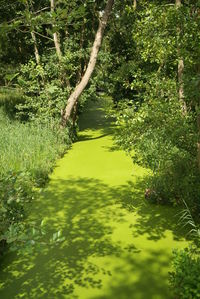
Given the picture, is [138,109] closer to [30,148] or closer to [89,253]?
[89,253]

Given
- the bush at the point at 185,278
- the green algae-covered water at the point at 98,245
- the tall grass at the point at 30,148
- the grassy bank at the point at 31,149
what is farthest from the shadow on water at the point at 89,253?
the tall grass at the point at 30,148

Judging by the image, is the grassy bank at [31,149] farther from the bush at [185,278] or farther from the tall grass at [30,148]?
the bush at [185,278]

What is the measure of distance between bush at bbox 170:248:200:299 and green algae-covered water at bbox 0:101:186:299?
26 centimetres

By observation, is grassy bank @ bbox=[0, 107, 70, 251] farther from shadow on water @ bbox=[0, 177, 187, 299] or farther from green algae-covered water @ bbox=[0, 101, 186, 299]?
shadow on water @ bbox=[0, 177, 187, 299]

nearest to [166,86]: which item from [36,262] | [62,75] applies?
[36,262]

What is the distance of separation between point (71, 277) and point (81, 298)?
0.40 metres

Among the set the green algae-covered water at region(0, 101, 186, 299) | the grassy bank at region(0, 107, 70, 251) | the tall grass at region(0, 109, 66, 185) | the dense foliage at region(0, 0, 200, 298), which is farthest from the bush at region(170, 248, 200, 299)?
the tall grass at region(0, 109, 66, 185)

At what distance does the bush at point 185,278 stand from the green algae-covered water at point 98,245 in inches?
10.4

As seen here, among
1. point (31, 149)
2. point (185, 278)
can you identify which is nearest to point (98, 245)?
point (185, 278)

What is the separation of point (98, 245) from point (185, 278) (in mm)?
1616

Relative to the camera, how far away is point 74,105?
1120 centimetres

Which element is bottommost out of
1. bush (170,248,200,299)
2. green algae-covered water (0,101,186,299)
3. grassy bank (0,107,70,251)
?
green algae-covered water (0,101,186,299)

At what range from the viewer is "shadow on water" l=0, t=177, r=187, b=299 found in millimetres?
3746

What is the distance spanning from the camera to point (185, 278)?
3.26 meters
